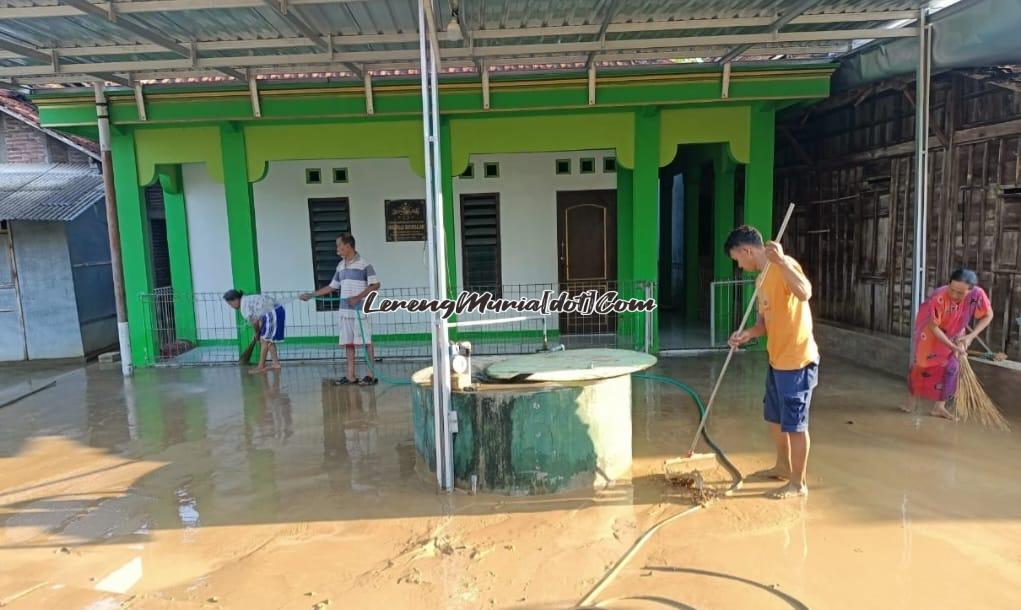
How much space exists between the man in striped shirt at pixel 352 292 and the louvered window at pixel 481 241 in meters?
2.69

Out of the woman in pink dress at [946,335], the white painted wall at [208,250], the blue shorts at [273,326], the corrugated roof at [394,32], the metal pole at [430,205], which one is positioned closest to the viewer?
the metal pole at [430,205]

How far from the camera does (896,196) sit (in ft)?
26.1

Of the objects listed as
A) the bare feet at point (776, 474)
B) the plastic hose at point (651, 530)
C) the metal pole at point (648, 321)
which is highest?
the metal pole at point (648, 321)

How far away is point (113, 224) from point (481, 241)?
5.08 m

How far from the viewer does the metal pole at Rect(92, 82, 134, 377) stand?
26.5 feet

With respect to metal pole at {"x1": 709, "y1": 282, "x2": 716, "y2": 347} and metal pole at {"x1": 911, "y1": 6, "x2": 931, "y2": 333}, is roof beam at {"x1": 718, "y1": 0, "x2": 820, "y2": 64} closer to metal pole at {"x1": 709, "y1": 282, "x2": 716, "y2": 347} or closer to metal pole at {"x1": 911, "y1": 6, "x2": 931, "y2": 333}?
metal pole at {"x1": 911, "y1": 6, "x2": 931, "y2": 333}

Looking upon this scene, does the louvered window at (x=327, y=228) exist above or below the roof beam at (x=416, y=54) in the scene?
below

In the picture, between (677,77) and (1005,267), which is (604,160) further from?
(1005,267)

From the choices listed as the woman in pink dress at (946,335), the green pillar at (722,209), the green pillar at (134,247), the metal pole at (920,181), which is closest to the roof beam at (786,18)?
the metal pole at (920,181)

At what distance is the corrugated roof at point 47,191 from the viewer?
30.9 ft

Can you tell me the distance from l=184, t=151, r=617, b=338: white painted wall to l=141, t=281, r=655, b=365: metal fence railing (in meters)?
0.04

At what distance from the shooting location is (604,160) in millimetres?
9586

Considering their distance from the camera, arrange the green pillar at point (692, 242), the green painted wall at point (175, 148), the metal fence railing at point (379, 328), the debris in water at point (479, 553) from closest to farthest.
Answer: the debris in water at point (479, 553), the green painted wall at point (175, 148), the metal fence railing at point (379, 328), the green pillar at point (692, 242)

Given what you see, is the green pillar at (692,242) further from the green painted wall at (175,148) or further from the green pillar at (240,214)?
the green painted wall at (175,148)
